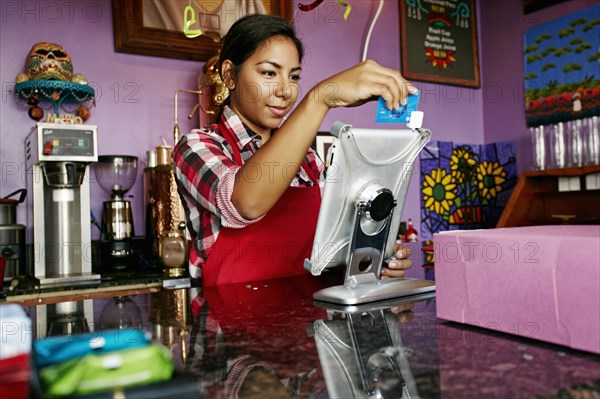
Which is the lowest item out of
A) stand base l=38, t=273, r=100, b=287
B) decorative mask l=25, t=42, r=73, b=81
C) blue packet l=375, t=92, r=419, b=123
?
stand base l=38, t=273, r=100, b=287

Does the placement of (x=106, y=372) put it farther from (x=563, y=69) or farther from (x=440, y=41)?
(x=440, y=41)

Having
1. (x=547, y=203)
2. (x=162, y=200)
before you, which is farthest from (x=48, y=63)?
(x=547, y=203)

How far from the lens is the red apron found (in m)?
1.40

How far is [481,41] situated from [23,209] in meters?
3.17

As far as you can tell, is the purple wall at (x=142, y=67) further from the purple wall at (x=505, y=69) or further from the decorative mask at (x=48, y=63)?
the decorative mask at (x=48, y=63)

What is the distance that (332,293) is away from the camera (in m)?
0.98

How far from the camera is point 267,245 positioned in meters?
1.44

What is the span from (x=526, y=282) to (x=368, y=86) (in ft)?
1.59

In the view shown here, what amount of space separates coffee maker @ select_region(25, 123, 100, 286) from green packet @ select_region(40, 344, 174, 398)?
1.88m

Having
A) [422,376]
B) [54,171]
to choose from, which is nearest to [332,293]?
[422,376]

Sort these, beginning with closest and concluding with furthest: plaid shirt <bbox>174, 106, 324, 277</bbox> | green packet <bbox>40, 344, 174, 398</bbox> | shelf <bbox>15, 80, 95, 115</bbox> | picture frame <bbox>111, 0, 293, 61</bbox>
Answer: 1. green packet <bbox>40, 344, 174, 398</bbox>
2. plaid shirt <bbox>174, 106, 324, 277</bbox>
3. shelf <bbox>15, 80, 95, 115</bbox>
4. picture frame <bbox>111, 0, 293, 61</bbox>

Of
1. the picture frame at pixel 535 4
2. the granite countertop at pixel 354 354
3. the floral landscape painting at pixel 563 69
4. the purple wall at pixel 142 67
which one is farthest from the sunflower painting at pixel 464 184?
the granite countertop at pixel 354 354

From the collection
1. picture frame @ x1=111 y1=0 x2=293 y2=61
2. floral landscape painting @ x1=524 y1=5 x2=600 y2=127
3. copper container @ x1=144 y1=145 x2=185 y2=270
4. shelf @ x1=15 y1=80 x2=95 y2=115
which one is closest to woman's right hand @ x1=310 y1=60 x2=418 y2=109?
copper container @ x1=144 y1=145 x2=185 y2=270

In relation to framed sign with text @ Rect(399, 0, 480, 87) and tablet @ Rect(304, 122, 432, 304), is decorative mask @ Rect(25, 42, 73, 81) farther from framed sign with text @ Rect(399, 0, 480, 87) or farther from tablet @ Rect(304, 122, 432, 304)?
framed sign with text @ Rect(399, 0, 480, 87)
